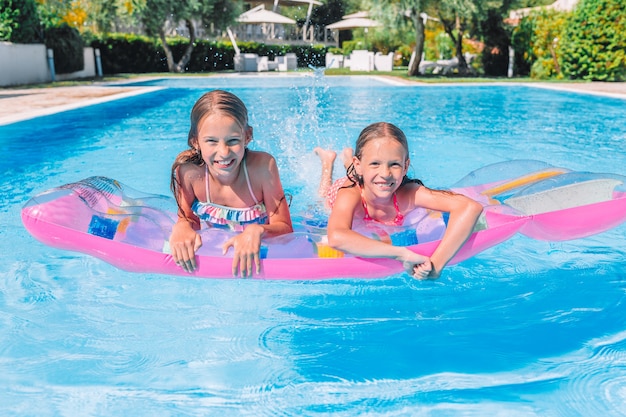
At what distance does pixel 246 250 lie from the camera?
8.80 ft

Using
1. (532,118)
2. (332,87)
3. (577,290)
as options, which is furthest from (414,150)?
(332,87)

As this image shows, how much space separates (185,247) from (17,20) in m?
18.1

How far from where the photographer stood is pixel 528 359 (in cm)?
267

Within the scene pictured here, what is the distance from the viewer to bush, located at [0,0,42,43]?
1716 cm

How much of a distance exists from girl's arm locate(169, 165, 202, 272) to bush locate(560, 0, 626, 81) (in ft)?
56.8

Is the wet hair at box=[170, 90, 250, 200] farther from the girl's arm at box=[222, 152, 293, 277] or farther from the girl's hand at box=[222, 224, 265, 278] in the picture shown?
the girl's hand at box=[222, 224, 265, 278]

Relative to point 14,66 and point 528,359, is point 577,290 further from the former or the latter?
point 14,66

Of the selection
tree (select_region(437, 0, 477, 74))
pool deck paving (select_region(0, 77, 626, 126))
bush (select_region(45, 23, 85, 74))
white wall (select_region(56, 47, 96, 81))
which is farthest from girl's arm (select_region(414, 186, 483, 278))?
white wall (select_region(56, 47, 96, 81))

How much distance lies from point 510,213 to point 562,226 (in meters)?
0.30

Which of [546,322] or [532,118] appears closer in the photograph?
[546,322]

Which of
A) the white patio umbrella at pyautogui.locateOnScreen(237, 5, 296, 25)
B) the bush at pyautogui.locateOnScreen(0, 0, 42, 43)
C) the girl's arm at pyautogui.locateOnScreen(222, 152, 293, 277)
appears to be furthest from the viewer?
the white patio umbrella at pyautogui.locateOnScreen(237, 5, 296, 25)

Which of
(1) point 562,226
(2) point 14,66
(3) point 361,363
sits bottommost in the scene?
(3) point 361,363

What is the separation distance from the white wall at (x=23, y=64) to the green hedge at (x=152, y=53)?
5.81 m

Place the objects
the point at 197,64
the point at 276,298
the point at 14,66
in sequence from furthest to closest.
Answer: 1. the point at 197,64
2. the point at 14,66
3. the point at 276,298
